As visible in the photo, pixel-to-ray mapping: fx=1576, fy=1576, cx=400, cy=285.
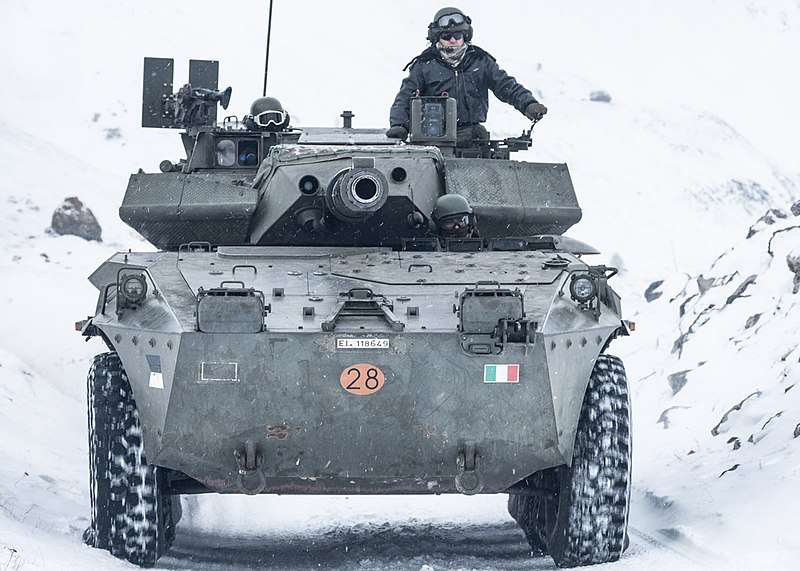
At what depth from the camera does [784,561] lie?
26.5 feet

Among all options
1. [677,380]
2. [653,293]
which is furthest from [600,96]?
[677,380]

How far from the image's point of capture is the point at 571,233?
80.5 feet


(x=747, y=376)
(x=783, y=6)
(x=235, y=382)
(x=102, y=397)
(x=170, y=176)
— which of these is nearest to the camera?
(x=235, y=382)

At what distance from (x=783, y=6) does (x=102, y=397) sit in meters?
29.9

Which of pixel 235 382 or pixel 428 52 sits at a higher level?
pixel 428 52

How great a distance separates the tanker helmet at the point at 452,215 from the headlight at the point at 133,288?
7.81 feet

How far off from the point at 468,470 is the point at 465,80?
5.19 m

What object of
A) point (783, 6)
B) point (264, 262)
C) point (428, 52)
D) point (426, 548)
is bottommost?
point (426, 548)

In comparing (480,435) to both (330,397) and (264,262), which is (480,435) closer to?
(330,397)

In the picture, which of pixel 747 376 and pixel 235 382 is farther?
pixel 747 376

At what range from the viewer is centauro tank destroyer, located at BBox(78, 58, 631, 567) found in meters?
7.86

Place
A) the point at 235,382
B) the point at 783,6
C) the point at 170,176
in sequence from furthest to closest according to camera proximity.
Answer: the point at 783,6 < the point at 170,176 < the point at 235,382

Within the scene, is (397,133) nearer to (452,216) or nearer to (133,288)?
(452,216)

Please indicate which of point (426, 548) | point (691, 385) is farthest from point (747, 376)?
point (426, 548)
